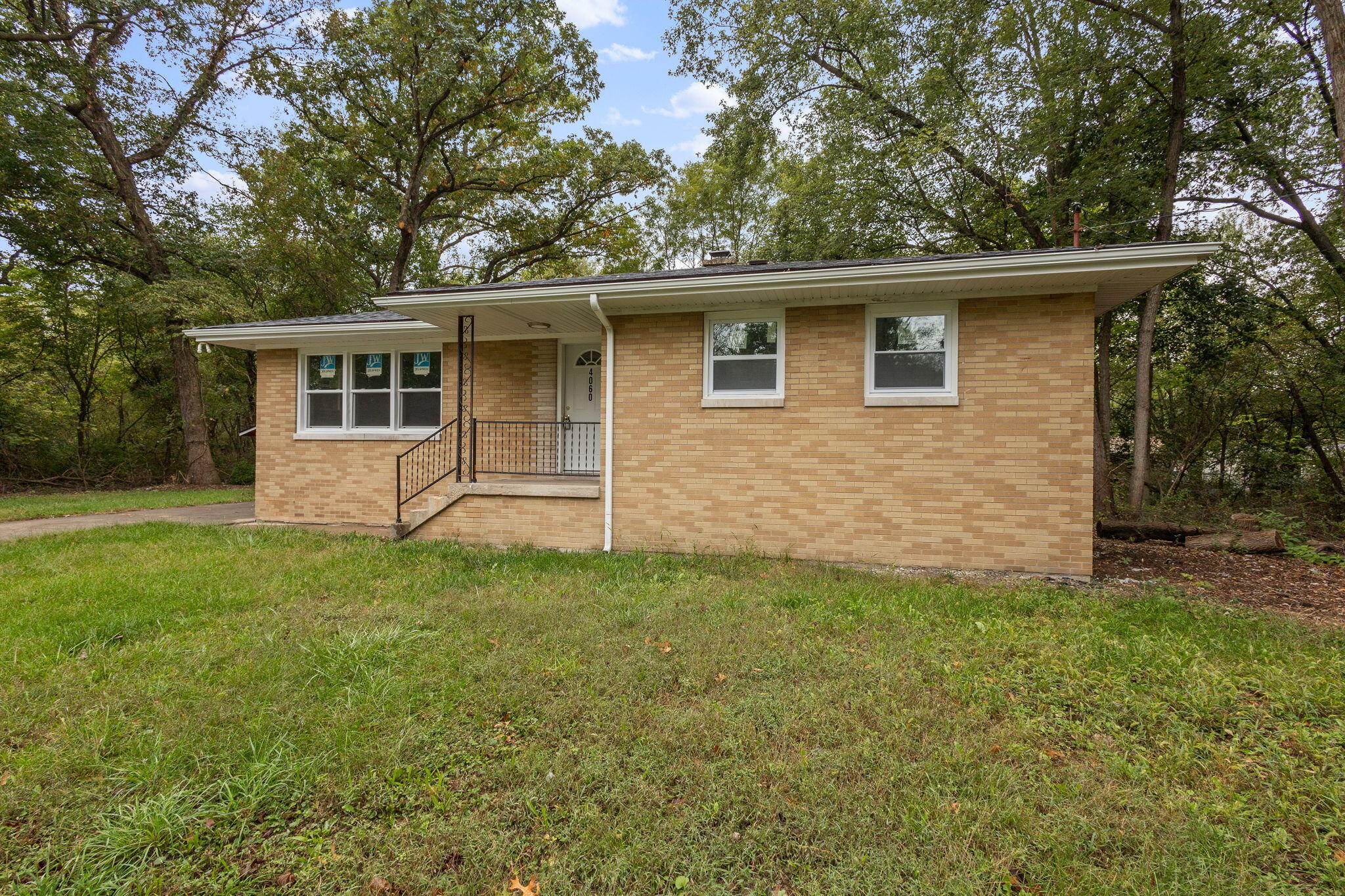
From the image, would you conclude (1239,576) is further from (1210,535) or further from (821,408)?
(821,408)

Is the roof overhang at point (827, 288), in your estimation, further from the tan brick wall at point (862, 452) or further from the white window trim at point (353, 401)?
the white window trim at point (353, 401)

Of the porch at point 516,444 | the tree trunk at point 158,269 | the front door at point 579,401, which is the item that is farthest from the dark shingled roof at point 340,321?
the tree trunk at point 158,269

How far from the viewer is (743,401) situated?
6973 mm

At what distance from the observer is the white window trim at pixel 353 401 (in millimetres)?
9328

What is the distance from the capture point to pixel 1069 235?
34.9 feet

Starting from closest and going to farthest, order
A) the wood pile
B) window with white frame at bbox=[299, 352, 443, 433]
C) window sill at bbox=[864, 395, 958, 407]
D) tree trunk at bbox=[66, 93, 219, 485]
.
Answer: window sill at bbox=[864, 395, 958, 407]
the wood pile
window with white frame at bbox=[299, 352, 443, 433]
tree trunk at bbox=[66, 93, 219, 485]

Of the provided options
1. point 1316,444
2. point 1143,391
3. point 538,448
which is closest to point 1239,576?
point 1143,391

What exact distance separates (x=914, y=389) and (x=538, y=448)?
5962 millimetres

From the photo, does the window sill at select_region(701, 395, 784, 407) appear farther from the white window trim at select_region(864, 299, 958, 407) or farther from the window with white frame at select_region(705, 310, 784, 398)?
the white window trim at select_region(864, 299, 958, 407)

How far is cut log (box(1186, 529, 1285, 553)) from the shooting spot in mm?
7527

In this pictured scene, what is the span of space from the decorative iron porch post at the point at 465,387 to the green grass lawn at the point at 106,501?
26.4ft

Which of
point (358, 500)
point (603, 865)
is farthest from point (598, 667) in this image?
point (358, 500)

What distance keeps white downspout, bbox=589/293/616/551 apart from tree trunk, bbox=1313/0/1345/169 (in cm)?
975

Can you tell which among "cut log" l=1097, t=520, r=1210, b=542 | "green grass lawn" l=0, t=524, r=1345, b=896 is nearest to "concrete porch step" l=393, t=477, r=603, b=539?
"green grass lawn" l=0, t=524, r=1345, b=896
